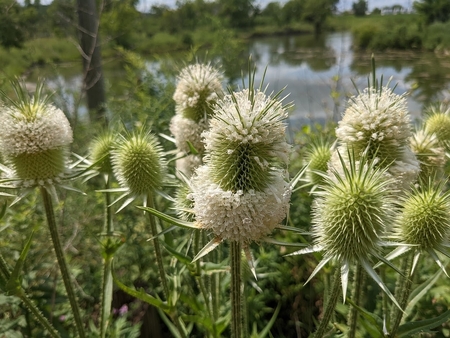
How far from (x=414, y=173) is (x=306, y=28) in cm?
3135

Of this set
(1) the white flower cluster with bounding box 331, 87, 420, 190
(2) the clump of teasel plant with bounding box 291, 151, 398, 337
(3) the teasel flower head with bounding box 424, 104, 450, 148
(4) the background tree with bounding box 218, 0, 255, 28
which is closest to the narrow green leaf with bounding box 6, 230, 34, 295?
(2) the clump of teasel plant with bounding box 291, 151, 398, 337

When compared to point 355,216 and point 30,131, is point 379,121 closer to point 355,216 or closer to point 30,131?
point 355,216

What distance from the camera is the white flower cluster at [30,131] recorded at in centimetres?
173

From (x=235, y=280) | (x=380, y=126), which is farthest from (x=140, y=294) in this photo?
(x=380, y=126)

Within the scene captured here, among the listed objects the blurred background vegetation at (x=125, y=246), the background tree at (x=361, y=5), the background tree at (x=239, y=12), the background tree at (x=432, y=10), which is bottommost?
the blurred background vegetation at (x=125, y=246)

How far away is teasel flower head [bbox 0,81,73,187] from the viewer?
1.74 m

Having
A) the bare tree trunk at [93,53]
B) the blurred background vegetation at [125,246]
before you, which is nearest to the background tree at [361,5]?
the blurred background vegetation at [125,246]

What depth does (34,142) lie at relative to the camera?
5.80 feet

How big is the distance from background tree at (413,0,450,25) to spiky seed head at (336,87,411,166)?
26808mm

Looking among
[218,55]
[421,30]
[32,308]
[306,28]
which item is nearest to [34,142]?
[32,308]

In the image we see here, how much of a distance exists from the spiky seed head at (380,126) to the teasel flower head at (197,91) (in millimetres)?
715

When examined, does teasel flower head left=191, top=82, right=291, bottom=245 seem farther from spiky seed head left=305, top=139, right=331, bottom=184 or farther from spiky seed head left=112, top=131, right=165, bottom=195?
spiky seed head left=305, top=139, right=331, bottom=184

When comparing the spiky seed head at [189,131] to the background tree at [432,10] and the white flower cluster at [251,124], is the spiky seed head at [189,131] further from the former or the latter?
the background tree at [432,10]

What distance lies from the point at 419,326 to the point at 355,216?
671 mm
